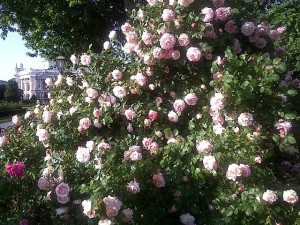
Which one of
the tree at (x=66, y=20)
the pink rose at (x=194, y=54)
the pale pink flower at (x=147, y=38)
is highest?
the tree at (x=66, y=20)

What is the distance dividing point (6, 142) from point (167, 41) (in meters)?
2.01

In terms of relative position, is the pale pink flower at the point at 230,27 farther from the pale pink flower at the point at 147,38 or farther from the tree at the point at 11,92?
the tree at the point at 11,92

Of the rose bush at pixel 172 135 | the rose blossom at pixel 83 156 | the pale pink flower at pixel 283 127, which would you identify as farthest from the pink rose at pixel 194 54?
the rose blossom at pixel 83 156

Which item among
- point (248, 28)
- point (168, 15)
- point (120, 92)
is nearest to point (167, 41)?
point (168, 15)

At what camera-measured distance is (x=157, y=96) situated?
3.85 meters

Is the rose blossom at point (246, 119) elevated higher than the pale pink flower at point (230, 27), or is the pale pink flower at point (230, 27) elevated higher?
the pale pink flower at point (230, 27)

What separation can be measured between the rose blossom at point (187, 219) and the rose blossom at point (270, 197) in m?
0.66

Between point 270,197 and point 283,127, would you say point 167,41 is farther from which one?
point 270,197

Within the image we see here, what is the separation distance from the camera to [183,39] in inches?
137

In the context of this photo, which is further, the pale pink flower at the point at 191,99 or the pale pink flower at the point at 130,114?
the pale pink flower at the point at 130,114

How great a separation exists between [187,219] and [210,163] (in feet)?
1.82

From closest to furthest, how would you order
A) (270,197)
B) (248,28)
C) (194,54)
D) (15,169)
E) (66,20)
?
(270,197) → (15,169) → (194,54) → (248,28) → (66,20)

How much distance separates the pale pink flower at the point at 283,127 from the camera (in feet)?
9.88

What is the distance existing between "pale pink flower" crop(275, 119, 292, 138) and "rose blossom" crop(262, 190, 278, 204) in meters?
0.54
